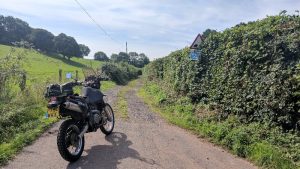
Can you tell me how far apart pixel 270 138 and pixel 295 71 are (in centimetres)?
162

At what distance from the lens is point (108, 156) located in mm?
6754

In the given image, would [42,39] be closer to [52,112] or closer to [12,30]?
[12,30]

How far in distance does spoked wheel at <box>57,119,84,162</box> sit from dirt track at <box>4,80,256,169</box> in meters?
0.17

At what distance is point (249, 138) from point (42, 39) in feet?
228

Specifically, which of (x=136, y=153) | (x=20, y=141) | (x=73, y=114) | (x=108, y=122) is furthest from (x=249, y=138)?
(x=20, y=141)

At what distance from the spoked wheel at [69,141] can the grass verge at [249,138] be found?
11.9 ft

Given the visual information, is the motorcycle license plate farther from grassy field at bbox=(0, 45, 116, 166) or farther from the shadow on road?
grassy field at bbox=(0, 45, 116, 166)

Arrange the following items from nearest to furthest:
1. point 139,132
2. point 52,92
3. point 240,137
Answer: point 52,92
point 240,137
point 139,132

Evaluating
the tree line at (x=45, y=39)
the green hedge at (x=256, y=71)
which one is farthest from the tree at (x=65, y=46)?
the green hedge at (x=256, y=71)

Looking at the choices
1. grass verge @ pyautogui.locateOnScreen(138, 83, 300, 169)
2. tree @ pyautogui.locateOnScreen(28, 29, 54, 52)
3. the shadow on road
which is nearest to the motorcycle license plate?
the shadow on road

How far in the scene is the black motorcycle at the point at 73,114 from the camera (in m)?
6.11

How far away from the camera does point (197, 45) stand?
12.8 meters

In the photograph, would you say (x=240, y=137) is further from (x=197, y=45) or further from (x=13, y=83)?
(x=13, y=83)

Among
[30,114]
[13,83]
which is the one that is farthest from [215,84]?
[13,83]
